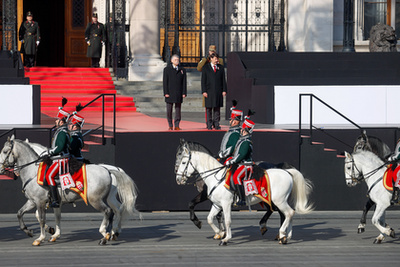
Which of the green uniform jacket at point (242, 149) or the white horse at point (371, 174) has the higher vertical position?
the green uniform jacket at point (242, 149)

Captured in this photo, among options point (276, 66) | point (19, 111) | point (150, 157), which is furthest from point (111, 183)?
point (276, 66)

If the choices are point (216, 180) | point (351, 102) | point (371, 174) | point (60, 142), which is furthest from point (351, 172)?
point (351, 102)

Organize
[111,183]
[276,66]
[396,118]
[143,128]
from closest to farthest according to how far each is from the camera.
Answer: [111,183], [143,128], [396,118], [276,66]

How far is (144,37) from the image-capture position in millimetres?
30344

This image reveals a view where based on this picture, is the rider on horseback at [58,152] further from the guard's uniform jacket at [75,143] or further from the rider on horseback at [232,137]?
the rider on horseback at [232,137]

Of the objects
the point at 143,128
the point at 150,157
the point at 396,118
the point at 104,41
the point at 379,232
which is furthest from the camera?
the point at 104,41

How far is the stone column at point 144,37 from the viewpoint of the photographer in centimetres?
3002

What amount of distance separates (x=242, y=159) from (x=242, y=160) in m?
0.05

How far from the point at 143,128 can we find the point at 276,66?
6.72m

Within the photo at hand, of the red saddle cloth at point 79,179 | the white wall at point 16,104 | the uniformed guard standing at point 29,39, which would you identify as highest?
the uniformed guard standing at point 29,39

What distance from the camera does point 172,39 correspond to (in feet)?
109

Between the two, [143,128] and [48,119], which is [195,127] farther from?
[48,119]

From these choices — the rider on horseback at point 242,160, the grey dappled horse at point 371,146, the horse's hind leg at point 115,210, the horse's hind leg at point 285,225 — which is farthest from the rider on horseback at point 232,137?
the grey dappled horse at point 371,146

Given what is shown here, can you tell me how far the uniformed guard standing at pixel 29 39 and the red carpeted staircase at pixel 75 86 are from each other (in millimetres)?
984
